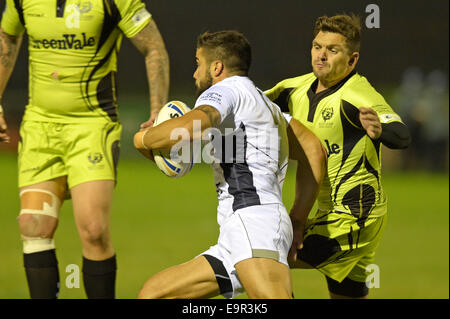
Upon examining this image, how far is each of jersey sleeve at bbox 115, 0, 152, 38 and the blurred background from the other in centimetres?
525

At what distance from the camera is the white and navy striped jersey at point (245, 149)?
12.4 ft

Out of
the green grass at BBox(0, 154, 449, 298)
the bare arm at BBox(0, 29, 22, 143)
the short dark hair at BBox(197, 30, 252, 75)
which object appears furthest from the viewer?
the green grass at BBox(0, 154, 449, 298)

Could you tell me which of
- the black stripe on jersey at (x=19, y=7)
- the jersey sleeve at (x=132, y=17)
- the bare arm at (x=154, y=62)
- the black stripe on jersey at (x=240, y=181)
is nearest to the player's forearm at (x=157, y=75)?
the bare arm at (x=154, y=62)

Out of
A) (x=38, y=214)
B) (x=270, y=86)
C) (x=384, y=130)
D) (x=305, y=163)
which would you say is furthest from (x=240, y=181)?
(x=270, y=86)

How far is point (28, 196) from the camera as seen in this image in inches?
198

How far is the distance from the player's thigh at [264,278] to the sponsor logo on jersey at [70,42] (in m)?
2.17

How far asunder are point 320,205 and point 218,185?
1.09 m

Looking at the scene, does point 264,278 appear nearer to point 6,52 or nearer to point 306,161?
point 306,161

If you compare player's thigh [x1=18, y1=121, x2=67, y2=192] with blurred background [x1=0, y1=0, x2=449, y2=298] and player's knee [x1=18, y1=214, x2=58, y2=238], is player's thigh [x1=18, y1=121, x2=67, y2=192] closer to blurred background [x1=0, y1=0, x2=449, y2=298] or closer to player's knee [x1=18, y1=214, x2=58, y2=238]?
player's knee [x1=18, y1=214, x2=58, y2=238]

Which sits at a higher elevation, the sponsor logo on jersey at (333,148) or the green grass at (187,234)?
the sponsor logo on jersey at (333,148)

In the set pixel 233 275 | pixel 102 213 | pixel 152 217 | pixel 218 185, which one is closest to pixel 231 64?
pixel 218 185

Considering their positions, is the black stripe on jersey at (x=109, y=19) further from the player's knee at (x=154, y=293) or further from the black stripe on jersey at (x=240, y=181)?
the player's knee at (x=154, y=293)

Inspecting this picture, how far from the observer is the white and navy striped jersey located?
3.78 meters

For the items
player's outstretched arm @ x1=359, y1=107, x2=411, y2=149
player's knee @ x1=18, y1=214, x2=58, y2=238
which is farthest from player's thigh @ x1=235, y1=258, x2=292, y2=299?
player's knee @ x1=18, y1=214, x2=58, y2=238
